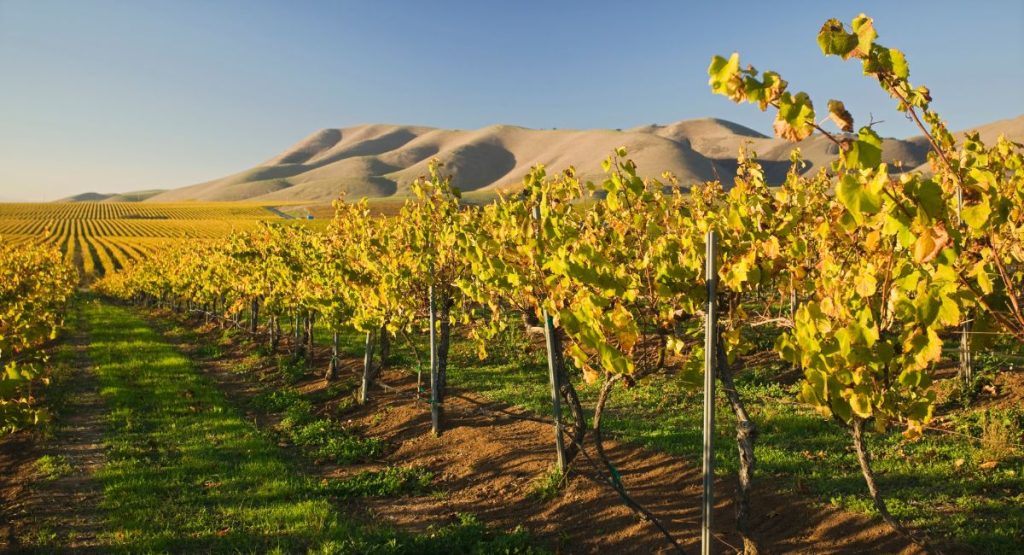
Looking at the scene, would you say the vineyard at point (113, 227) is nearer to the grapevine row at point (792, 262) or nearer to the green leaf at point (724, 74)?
the grapevine row at point (792, 262)

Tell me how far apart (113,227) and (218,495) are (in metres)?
104

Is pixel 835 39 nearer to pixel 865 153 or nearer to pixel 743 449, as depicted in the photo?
pixel 865 153

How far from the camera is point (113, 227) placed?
9075 centimetres

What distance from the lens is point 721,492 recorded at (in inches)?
244

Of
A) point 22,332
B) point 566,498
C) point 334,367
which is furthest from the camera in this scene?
point 334,367

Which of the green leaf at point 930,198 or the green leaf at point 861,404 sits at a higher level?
the green leaf at point 930,198

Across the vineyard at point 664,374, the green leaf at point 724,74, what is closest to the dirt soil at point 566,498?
the vineyard at point 664,374

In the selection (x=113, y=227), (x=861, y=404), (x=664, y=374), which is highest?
(x=113, y=227)

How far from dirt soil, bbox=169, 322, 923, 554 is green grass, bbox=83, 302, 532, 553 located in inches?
19.8

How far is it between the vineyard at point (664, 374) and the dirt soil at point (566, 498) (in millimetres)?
35

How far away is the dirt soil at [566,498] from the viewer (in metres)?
5.25

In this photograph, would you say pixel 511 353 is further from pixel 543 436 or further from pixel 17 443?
pixel 17 443

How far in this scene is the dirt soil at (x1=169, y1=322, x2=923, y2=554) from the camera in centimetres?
525

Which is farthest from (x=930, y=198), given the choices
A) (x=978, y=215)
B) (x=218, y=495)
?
(x=218, y=495)
